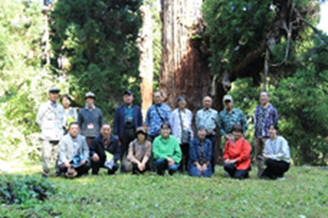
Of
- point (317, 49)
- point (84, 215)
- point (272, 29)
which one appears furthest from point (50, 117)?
point (317, 49)

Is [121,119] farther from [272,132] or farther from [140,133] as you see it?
[272,132]

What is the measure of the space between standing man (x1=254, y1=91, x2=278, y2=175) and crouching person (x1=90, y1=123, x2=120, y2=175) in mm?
2988

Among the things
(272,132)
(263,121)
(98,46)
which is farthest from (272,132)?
(98,46)

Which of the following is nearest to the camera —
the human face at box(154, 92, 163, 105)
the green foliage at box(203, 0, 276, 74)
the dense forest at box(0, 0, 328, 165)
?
the human face at box(154, 92, 163, 105)

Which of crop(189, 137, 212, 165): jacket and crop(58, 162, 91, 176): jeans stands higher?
crop(189, 137, 212, 165): jacket

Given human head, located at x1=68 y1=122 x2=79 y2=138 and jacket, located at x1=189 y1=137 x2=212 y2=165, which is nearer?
human head, located at x1=68 y1=122 x2=79 y2=138

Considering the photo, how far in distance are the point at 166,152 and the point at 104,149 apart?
4.30ft

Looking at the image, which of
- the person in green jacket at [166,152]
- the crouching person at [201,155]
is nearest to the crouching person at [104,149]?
the person in green jacket at [166,152]

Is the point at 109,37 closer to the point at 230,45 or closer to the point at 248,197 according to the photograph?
the point at 230,45

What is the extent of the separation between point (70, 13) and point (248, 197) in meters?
13.6

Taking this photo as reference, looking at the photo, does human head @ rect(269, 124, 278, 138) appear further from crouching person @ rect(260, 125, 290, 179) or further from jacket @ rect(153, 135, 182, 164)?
jacket @ rect(153, 135, 182, 164)

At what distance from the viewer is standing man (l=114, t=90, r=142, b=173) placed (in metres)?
8.52

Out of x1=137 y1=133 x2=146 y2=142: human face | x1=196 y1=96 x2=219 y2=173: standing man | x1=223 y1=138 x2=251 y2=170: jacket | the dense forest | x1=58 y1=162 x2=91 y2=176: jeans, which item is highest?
the dense forest

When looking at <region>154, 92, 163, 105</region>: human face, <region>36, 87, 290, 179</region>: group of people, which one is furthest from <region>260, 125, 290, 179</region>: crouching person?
<region>154, 92, 163, 105</region>: human face
